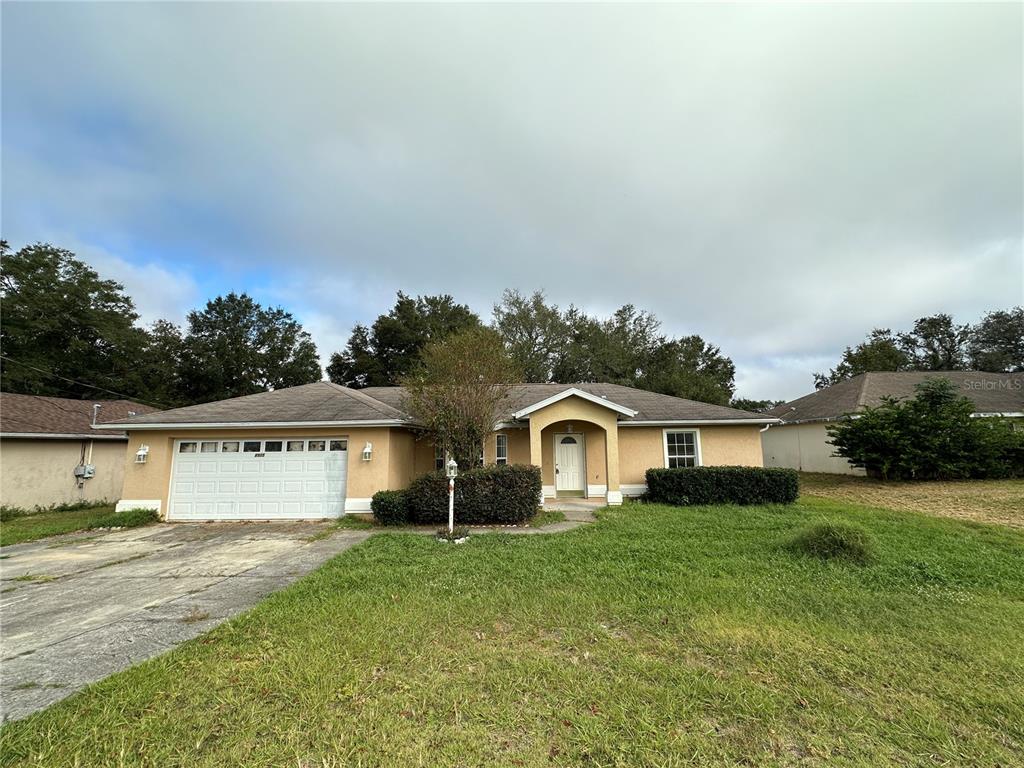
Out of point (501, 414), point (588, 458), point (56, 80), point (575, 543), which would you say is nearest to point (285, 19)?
point (56, 80)

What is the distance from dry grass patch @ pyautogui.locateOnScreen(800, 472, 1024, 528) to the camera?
10148 millimetres

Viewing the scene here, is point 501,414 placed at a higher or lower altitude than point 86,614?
higher

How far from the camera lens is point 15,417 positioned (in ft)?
45.7

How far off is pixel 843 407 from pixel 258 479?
74.3ft

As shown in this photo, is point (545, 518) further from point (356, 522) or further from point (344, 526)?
point (344, 526)

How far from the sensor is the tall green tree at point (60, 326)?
82.8ft

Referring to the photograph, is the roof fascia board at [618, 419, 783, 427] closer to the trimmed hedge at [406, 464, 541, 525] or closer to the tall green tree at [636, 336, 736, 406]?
the trimmed hedge at [406, 464, 541, 525]

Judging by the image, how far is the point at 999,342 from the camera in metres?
33.4

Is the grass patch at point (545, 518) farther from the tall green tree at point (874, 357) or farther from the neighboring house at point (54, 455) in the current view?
the tall green tree at point (874, 357)

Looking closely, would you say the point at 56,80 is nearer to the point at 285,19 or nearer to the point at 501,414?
the point at 285,19

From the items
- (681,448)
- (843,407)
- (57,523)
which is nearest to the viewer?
(57,523)

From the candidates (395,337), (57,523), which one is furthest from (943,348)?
(57,523)

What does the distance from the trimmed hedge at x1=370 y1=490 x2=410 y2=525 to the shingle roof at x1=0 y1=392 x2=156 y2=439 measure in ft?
37.2

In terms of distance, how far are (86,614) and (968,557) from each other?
1215cm
